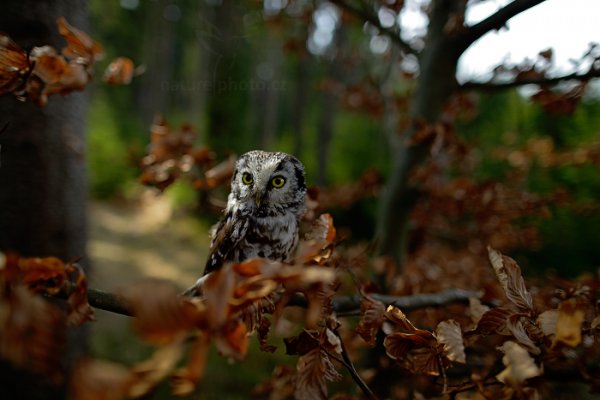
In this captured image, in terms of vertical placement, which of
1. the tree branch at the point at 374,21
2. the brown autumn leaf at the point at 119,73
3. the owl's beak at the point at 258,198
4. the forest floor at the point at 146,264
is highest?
the tree branch at the point at 374,21

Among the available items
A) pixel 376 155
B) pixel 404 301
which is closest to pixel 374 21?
pixel 404 301

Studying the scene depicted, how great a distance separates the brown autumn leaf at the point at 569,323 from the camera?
855 millimetres

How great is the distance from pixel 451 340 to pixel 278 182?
115 centimetres

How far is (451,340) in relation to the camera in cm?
100

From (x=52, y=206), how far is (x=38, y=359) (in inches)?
87.0

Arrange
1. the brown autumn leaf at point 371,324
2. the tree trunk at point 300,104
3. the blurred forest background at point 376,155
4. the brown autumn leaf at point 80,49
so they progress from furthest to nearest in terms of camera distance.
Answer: the tree trunk at point 300,104 < the blurred forest background at point 376,155 < the brown autumn leaf at point 80,49 < the brown autumn leaf at point 371,324

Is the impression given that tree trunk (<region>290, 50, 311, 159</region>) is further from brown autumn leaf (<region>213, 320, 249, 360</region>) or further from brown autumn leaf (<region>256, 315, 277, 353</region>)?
brown autumn leaf (<region>213, 320, 249, 360</region>)

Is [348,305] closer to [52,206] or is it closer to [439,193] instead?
[439,193]

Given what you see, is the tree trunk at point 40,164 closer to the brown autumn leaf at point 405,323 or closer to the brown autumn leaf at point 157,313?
the brown autumn leaf at point 157,313

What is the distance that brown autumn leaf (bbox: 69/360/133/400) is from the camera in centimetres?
60

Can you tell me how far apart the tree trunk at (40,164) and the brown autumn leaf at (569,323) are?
2702 millimetres

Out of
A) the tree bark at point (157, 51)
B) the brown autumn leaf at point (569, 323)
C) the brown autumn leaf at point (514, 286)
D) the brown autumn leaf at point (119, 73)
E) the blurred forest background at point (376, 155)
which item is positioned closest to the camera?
the brown autumn leaf at point (569, 323)

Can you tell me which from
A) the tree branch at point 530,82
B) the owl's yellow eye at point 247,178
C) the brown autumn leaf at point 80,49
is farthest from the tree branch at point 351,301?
the tree branch at point 530,82

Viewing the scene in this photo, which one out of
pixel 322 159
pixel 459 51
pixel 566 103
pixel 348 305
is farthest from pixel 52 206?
pixel 322 159
